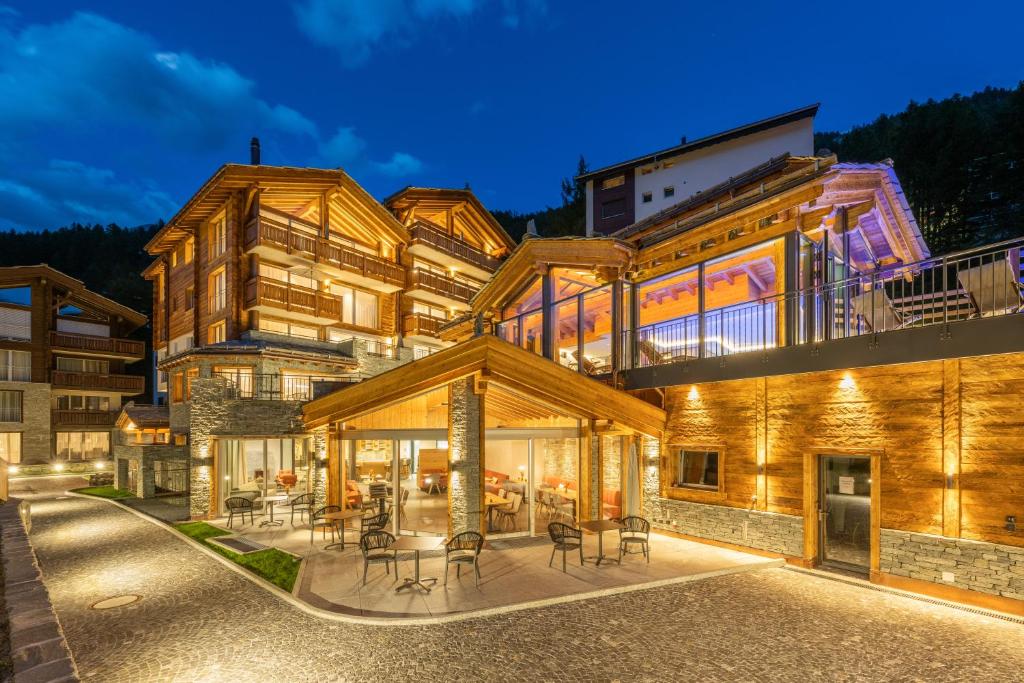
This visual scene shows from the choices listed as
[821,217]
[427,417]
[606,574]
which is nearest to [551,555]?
[606,574]

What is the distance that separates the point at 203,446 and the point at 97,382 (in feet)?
76.5

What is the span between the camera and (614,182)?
37188 millimetres

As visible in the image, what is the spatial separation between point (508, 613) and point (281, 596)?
3960 mm

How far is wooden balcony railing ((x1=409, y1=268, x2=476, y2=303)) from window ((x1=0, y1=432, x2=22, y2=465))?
23305 millimetres

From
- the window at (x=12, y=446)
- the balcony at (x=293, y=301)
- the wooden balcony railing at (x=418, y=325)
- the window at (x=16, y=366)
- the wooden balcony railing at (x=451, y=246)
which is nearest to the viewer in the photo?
the balcony at (x=293, y=301)

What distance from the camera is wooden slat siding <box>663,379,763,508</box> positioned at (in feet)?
38.0

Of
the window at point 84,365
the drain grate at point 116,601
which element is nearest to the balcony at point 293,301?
the drain grate at point 116,601

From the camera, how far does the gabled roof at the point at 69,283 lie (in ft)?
103

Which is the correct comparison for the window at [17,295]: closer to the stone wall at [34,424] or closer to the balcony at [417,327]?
the stone wall at [34,424]

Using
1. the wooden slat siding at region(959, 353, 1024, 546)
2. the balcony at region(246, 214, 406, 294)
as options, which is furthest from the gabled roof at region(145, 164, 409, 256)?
the wooden slat siding at region(959, 353, 1024, 546)

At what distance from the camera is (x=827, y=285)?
10.2 meters

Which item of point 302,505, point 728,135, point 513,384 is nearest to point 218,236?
point 302,505

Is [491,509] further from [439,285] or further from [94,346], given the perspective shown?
[94,346]

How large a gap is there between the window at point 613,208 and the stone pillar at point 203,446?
2753 cm
